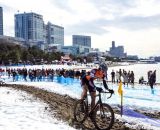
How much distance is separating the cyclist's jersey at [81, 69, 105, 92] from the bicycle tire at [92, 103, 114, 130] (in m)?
0.72

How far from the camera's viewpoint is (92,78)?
39.4 ft

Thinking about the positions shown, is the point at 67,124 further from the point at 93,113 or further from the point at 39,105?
the point at 39,105

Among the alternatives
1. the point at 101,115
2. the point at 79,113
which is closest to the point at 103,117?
the point at 101,115

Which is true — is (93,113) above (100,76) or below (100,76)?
below

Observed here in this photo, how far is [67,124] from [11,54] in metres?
133

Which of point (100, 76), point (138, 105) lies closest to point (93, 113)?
point (100, 76)

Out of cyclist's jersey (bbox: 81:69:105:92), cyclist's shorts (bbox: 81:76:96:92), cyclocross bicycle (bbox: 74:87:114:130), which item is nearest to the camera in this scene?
cyclocross bicycle (bbox: 74:87:114:130)

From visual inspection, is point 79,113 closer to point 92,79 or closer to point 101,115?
point 101,115

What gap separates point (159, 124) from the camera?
584 inches

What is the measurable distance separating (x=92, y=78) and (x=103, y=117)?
4.35 feet

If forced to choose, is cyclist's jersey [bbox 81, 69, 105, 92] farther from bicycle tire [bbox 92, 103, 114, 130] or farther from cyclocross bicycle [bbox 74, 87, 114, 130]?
bicycle tire [bbox 92, 103, 114, 130]

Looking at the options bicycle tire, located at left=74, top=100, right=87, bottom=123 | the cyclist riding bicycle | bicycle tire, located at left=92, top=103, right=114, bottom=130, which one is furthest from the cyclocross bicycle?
the cyclist riding bicycle

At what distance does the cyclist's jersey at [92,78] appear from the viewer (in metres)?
11.7

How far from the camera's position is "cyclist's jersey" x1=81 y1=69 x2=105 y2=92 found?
11734 mm
